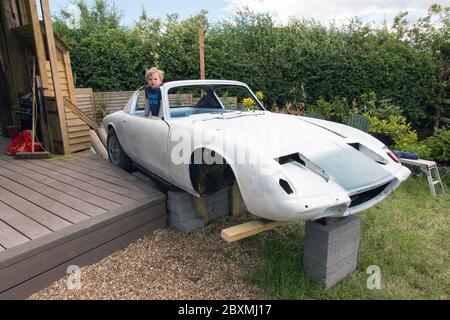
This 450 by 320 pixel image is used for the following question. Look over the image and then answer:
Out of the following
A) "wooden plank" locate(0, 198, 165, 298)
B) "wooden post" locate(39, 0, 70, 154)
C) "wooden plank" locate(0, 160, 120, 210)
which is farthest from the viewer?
"wooden post" locate(39, 0, 70, 154)

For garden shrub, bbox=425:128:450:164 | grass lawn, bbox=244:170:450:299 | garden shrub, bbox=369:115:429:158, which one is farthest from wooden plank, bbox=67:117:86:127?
garden shrub, bbox=425:128:450:164

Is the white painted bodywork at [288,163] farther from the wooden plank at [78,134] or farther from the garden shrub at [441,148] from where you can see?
the garden shrub at [441,148]

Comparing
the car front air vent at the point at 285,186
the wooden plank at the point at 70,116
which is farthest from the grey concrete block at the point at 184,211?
the wooden plank at the point at 70,116

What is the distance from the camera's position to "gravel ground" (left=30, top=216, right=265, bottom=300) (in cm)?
242

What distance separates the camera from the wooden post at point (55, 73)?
4.59 m

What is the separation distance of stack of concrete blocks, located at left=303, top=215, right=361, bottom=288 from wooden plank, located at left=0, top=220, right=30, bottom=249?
2246 mm

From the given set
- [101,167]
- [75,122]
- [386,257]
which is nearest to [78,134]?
[75,122]

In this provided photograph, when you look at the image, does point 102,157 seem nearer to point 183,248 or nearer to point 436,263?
point 183,248

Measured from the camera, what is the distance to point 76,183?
3.78 metres

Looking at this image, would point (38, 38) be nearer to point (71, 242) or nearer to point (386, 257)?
point (71, 242)

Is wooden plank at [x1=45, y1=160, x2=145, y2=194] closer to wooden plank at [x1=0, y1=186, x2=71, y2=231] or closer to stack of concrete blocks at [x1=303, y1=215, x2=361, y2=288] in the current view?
wooden plank at [x1=0, y1=186, x2=71, y2=231]

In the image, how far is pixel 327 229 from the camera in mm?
2330
